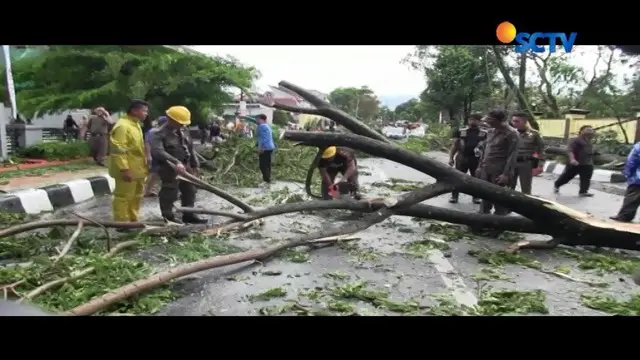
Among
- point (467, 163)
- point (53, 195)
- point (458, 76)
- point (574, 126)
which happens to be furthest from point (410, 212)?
point (458, 76)

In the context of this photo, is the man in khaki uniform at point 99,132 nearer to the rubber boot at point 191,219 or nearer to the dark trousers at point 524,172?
the rubber boot at point 191,219

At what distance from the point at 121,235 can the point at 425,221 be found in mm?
3622

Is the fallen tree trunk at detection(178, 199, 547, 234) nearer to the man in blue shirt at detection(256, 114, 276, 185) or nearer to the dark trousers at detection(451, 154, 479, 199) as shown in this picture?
the dark trousers at detection(451, 154, 479, 199)

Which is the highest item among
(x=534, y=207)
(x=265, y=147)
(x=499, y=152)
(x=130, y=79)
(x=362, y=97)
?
(x=362, y=97)

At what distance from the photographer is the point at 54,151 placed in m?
12.8

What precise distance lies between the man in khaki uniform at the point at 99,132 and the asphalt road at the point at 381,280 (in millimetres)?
6943

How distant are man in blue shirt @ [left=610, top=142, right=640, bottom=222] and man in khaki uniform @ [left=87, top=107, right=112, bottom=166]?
9786 millimetres

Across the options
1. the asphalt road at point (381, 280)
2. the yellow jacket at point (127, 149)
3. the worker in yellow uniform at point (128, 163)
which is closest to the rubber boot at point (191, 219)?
the worker in yellow uniform at point (128, 163)

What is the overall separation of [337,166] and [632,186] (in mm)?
3728

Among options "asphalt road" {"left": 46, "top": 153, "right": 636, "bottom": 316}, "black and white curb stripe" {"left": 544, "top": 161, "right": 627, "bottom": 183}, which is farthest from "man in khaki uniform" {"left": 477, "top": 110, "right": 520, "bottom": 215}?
"black and white curb stripe" {"left": 544, "top": 161, "right": 627, "bottom": 183}

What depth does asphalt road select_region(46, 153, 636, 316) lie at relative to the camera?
3326 millimetres

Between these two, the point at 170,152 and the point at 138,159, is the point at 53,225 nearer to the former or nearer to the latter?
the point at 138,159

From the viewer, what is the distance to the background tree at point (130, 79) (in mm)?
12250

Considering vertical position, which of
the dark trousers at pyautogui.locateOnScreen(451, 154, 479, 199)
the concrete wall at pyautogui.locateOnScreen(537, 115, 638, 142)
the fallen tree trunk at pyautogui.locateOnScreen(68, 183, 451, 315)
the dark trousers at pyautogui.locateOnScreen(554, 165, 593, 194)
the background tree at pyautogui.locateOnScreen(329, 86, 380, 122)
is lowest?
the fallen tree trunk at pyautogui.locateOnScreen(68, 183, 451, 315)
